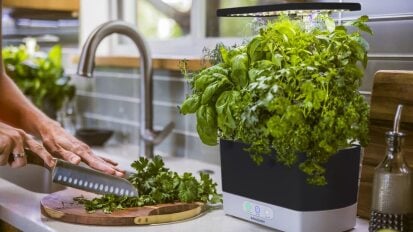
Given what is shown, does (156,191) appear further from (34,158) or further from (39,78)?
(39,78)

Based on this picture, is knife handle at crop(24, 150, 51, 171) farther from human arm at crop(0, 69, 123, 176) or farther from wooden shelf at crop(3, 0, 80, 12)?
wooden shelf at crop(3, 0, 80, 12)

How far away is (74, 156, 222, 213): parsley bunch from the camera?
44.3 inches

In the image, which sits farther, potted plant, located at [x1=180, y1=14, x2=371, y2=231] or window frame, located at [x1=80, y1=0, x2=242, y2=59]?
window frame, located at [x1=80, y1=0, x2=242, y2=59]

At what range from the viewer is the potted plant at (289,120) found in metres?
0.90

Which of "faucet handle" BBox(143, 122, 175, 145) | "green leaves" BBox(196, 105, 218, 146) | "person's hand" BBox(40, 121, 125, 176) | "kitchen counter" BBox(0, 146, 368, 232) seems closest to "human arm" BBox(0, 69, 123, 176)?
"person's hand" BBox(40, 121, 125, 176)

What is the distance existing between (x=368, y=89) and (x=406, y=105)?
21 cm

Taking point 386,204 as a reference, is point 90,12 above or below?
above

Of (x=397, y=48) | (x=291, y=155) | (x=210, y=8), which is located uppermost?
(x=210, y=8)

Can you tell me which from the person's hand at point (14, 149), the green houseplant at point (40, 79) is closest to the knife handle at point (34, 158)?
the person's hand at point (14, 149)

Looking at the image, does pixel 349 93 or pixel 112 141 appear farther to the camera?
pixel 112 141

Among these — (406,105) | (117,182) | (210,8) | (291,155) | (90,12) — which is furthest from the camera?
(90,12)

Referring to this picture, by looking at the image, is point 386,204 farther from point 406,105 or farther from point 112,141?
point 112,141

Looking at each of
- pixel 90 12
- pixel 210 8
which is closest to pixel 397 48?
pixel 210 8

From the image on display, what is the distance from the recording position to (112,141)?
2158mm
